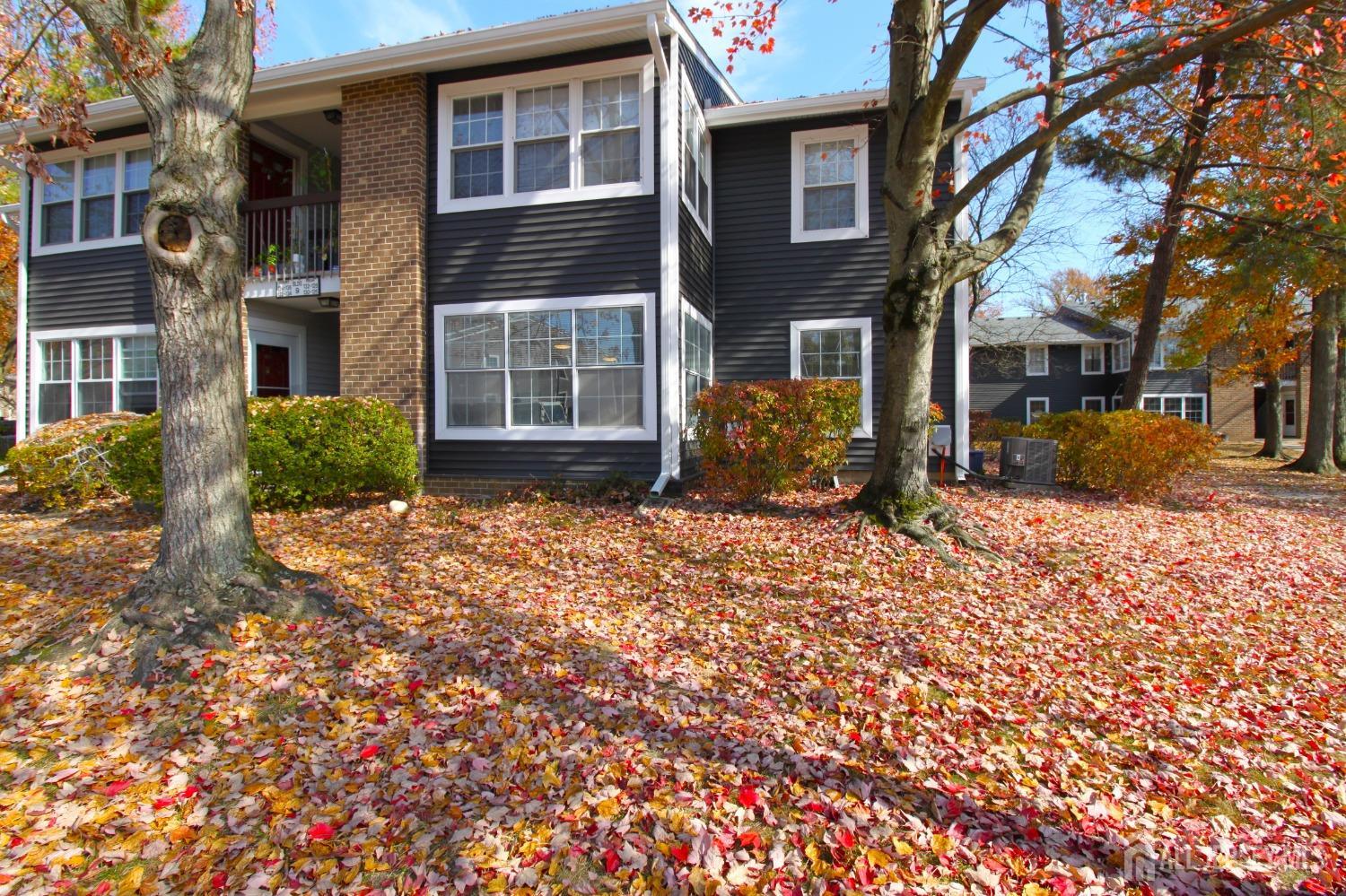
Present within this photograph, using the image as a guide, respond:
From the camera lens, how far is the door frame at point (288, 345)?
11.1m

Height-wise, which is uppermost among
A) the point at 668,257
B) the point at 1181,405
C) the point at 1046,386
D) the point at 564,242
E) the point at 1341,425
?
the point at 564,242

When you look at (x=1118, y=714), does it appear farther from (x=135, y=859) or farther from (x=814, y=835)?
(x=135, y=859)

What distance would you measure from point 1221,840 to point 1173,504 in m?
8.26

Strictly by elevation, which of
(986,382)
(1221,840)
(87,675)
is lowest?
(1221,840)

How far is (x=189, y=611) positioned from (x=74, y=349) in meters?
10.8

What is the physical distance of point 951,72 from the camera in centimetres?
605

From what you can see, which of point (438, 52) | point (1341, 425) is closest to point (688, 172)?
point (438, 52)

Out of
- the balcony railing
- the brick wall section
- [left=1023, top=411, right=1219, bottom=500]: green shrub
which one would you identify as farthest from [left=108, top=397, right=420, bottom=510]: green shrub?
[left=1023, top=411, right=1219, bottom=500]: green shrub

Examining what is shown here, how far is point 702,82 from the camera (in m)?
11.1

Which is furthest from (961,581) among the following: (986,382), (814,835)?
(986,382)

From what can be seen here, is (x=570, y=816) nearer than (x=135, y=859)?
No

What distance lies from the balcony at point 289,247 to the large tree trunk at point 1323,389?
63.5 ft

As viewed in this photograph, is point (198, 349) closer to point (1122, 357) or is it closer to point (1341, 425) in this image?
point (1341, 425)

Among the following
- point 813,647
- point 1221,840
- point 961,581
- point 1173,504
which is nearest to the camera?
point 1221,840
